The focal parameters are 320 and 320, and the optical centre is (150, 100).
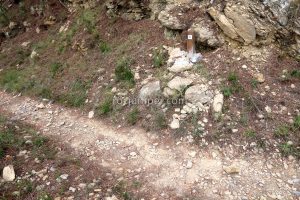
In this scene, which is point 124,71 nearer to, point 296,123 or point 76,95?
point 76,95

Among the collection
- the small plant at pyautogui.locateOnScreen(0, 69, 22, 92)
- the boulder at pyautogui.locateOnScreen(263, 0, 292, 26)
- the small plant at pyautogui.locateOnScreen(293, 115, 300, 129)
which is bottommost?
the small plant at pyautogui.locateOnScreen(0, 69, 22, 92)

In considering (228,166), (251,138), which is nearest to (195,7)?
(251,138)

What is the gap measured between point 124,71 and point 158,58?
107cm

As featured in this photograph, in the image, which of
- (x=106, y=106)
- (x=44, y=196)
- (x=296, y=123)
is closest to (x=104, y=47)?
(x=106, y=106)

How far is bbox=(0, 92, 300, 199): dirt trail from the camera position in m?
6.57

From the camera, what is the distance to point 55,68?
11109 mm

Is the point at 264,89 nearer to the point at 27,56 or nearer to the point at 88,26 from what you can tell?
the point at 88,26

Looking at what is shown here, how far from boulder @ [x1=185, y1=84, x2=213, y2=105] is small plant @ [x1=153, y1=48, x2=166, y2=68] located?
4.71 feet

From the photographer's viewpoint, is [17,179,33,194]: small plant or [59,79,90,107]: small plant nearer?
[17,179,33,194]: small plant

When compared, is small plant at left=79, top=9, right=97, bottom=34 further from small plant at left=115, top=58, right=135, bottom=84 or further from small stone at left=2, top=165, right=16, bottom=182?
small stone at left=2, top=165, right=16, bottom=182

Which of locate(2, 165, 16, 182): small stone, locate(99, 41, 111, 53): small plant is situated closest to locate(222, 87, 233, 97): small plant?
Answer: locate(99, 41, 111, 53): small plant

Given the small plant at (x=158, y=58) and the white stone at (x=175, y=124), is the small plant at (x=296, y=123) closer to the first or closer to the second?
the white stone at (x=175, y=124)

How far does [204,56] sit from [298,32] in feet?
8.38

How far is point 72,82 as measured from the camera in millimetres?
10273
